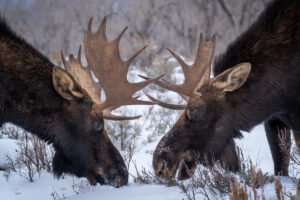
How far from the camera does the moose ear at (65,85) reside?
3655 millimetres

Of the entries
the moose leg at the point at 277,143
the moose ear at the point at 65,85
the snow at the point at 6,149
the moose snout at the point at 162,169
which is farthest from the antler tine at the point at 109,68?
the snow at the point at 6,149

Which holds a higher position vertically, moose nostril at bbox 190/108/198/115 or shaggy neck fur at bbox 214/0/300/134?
shaggy neck fur at bbox 214/0/300/134

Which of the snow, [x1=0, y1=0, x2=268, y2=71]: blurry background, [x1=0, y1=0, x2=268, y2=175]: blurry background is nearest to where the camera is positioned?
the snow

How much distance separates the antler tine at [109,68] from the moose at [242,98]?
49 centimetres

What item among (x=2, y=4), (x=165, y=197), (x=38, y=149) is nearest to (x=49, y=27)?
(x=2, y=4)

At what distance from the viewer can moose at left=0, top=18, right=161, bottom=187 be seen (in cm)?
378

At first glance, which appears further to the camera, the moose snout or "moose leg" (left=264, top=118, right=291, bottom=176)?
"moose leg" (left=264, top=118, right=291, bottom=176)

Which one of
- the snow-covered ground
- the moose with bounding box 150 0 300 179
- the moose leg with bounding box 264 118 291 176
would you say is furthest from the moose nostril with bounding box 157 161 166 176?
the moose leg with bounding box 264 118 291 176

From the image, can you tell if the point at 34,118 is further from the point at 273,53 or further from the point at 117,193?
the point at 273,53

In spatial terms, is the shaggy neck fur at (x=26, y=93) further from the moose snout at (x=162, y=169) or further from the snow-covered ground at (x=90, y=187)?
the moose snout at (x=162, y=169)

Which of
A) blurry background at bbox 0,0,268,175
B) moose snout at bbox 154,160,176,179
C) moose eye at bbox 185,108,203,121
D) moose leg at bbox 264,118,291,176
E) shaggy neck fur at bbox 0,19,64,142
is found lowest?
moose snout at bbox 154,160,176,179

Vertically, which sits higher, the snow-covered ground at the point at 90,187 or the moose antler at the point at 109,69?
the moose antler at the point at 109,69

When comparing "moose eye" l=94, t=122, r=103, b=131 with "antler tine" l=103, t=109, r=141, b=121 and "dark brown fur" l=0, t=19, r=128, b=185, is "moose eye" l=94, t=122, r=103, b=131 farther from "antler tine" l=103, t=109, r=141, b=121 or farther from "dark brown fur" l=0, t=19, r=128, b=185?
"antler tine" l=103, t=109, r=141, b=121

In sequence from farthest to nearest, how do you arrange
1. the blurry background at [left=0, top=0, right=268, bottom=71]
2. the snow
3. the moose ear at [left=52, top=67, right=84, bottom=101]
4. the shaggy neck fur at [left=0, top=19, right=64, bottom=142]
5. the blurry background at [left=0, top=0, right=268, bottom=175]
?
the blurry background at [left=0, top=0, right=268, bottom=71]
the blurry background at [left=0, top=0, right=268, bottom=175]
the snow
the shaggy neck fur at [left=0, top=19, right=64, bottom=142]
the moose ear at [left=52, top=67, right=84, bottom=101]
